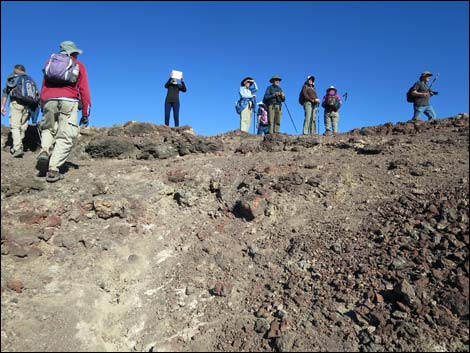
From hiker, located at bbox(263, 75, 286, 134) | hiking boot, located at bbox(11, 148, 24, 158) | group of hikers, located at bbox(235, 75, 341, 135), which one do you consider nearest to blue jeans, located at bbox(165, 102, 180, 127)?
group of hikers, located at bbox(235, 75, 341, 135)

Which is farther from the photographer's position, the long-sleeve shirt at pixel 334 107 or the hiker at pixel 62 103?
the long-sleeve shirt at pixel 334 107

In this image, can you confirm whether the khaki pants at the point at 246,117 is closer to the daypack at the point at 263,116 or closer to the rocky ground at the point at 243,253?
the daypack at the point at 263,116

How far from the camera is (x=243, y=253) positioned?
16.7 feet

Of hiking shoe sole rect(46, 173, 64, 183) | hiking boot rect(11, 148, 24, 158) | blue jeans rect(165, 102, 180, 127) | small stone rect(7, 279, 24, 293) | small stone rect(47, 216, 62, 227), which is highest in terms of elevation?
blue jeans rect(165, 102, 180, 127)

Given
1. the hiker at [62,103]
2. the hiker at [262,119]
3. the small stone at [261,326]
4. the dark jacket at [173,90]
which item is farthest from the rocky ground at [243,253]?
the hiker at [262,119]

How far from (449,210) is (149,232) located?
4141mm

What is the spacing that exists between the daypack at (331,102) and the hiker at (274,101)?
180 centimetres

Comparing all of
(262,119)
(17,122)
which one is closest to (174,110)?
(262,119)

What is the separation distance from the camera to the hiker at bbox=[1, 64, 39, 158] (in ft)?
25.5

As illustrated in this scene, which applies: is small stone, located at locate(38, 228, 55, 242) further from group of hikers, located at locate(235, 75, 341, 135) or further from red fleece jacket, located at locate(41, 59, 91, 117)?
group of hikers, located at locate(235, 75, 341, 135)

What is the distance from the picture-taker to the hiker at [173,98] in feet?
35.7

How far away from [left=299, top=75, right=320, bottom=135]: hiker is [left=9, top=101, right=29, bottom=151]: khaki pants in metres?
7.15

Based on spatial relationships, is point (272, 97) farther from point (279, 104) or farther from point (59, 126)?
point (59, 126)

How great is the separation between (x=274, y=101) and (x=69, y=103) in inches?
231
